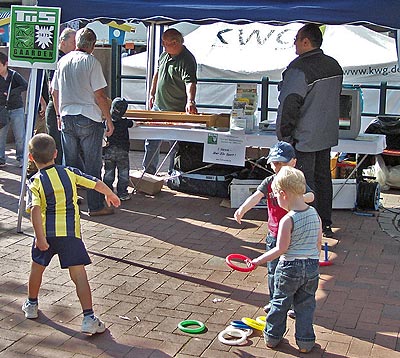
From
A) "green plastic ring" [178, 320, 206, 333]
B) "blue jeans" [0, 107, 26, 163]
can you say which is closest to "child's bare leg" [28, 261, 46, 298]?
"green plastic ring" [178, 320, 206, 333]

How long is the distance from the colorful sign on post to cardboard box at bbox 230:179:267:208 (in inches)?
102

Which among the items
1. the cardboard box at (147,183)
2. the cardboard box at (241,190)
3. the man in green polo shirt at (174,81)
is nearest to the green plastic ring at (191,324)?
the cardboard box at (241,190)

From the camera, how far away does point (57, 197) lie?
14.9 feet

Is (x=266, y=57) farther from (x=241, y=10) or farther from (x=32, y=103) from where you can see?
(x=32, y=103)

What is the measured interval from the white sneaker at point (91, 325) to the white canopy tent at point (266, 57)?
445 inches

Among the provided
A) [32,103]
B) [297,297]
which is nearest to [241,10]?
[32,103]

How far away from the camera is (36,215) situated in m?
4.43

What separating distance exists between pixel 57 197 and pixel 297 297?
1.63 meters

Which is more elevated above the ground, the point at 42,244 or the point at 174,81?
the point at 174,81

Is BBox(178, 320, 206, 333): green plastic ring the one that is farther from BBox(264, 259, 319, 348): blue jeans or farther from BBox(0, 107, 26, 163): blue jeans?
BBox(0, 107, 26, 163): blue jeans

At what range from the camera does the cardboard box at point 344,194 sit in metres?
8.03

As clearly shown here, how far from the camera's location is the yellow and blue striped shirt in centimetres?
453

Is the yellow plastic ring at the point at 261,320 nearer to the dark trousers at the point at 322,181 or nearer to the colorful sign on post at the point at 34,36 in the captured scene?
the dark trousers at the point at 322,181

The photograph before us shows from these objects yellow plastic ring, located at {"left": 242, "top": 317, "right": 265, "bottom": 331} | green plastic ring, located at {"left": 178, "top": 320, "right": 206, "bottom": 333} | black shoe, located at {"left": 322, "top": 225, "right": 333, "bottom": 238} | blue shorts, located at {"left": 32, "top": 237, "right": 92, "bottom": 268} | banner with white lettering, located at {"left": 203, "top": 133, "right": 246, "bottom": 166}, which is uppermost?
banner with white lettering, located at {"left": 203, "top": 133, "right": 246, "bottom": 166}
